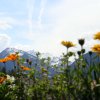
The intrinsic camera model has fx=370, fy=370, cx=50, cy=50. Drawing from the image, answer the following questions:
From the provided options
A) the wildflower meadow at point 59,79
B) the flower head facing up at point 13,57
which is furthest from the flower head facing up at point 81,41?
the flower head facing up at point 13,57

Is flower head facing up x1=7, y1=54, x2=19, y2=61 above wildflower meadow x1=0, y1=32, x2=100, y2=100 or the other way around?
above

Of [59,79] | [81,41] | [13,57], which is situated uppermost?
[81,41]

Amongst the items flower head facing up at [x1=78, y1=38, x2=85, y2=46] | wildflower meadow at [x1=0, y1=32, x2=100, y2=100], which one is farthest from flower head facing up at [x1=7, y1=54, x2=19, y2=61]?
flower head facing up at [x1=78, y1=38, x2=85, y2=46]

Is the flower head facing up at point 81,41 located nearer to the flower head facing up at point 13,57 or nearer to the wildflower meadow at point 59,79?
the wildflower meadow at point 59,79

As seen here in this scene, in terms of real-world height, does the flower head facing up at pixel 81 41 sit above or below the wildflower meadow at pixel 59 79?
above

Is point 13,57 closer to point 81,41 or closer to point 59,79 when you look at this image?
point 59,79

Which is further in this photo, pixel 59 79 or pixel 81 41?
pixel 59 79

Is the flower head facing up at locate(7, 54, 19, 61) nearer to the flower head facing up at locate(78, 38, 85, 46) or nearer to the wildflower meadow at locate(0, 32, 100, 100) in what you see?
the wildflower meadow at locate(0, 32, 100, 100)

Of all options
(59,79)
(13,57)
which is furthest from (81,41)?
(13,57)

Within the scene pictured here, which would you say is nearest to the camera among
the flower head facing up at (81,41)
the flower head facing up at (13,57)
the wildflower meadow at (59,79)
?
the wildflower meadow at (59,79)

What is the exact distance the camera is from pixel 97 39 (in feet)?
24.0

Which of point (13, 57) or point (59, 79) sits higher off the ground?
point (13, 57)

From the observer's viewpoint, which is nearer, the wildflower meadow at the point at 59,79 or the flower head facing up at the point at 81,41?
the wildflower meadow at the point at 59,79

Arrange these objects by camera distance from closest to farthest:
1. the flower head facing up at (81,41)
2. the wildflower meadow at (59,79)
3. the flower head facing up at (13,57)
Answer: the wildflower meadow at (59,79) < the flower head facing up at (81,41) < the flower head facing up at (13,57)
